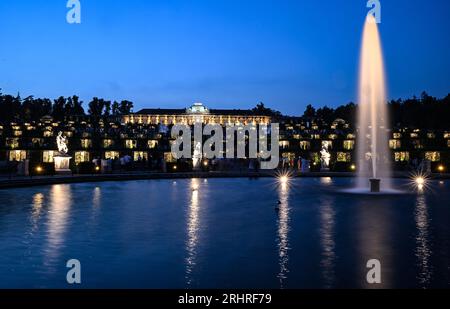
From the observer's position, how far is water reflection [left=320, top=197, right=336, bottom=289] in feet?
32.1

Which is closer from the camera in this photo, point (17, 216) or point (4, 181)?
point (17, 216)

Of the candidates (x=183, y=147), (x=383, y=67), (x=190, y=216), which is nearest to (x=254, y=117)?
(x=183, y=147)

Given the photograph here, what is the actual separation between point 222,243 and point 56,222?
19.8 feet

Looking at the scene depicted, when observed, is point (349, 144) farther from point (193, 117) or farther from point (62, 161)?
point (193, 117)

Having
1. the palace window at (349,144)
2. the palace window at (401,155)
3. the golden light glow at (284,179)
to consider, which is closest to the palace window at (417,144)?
the palace window at (401,155)

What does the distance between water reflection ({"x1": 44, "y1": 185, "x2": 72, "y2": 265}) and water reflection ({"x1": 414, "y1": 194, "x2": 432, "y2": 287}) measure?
7.18m

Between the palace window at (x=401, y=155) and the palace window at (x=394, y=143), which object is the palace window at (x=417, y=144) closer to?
the palace window at (x=394, y=143)

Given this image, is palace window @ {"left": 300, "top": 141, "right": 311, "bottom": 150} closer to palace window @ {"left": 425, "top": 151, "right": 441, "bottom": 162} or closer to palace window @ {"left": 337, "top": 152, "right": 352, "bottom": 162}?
palace window @ {"left": 337, "top": 152, "right": 352, "bottom": 162}

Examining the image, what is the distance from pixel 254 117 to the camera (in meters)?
197

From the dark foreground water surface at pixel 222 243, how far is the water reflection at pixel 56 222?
34 mm

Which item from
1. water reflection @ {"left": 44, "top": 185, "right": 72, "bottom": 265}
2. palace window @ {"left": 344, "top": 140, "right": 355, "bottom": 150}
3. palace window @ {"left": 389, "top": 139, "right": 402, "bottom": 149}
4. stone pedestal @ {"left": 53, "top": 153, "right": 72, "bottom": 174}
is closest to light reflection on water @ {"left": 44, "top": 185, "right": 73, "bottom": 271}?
water reflection @ {"left": 44, "top": 185, "right": 72, "bottom": 265}

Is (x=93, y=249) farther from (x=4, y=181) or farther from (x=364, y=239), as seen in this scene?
(x=4, y=181)

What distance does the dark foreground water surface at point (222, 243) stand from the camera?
9648mm
